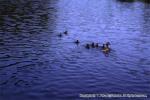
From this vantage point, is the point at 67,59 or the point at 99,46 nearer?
the point at 67,59

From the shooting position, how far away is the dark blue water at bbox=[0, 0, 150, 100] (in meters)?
37.5

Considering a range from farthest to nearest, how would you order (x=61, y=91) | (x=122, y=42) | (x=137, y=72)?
(x=122, y=42) < (x=137, y=72) < (x=61, y=91)

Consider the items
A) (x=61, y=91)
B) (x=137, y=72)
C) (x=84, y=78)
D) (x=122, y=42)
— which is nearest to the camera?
(x=61, y=91)

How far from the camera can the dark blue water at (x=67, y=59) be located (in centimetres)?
3753

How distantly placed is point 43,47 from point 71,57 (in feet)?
22.0

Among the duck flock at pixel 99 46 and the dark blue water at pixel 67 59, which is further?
the duck flock at pixel 99 46

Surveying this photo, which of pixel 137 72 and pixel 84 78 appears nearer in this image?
pixel 84 78

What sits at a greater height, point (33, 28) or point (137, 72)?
point (33, 28)

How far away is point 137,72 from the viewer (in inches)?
1736

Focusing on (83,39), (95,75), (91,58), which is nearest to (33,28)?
(83,39)

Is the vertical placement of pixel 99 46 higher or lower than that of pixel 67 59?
higher

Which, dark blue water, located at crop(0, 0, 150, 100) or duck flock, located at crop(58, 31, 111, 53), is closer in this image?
dark blue water, located at crop(0, 0, 150, 100)

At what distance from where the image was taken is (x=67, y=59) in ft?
159

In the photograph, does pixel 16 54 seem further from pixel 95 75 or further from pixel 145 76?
pixel 145 76
